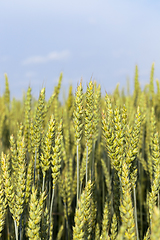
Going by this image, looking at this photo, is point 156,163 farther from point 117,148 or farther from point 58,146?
point 58,146

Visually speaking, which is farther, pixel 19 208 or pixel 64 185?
pixel 64 185

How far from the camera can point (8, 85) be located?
3010 mm

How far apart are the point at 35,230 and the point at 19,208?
0.14 m

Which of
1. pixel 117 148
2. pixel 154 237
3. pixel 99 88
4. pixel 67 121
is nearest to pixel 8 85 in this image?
pixel 67 121

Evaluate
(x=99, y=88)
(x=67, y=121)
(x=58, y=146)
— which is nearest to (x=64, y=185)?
(x=58, y=146)

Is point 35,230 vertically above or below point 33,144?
below

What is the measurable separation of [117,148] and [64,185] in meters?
0.78

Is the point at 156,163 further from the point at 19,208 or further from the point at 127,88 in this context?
the point at 127,88

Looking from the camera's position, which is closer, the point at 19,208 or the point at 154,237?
the point at 154,237

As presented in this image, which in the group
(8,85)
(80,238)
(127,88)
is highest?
(127,88)

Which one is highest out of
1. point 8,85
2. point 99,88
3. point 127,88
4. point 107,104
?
point 127,88

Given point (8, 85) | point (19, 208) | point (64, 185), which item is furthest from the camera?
point (8, 85)

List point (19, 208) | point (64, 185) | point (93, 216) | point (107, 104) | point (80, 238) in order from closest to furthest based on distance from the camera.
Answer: point (80, 238), point (19, 208), point (107, 104), point (93, 216), point (64, 185)

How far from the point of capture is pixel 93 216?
121 cm
